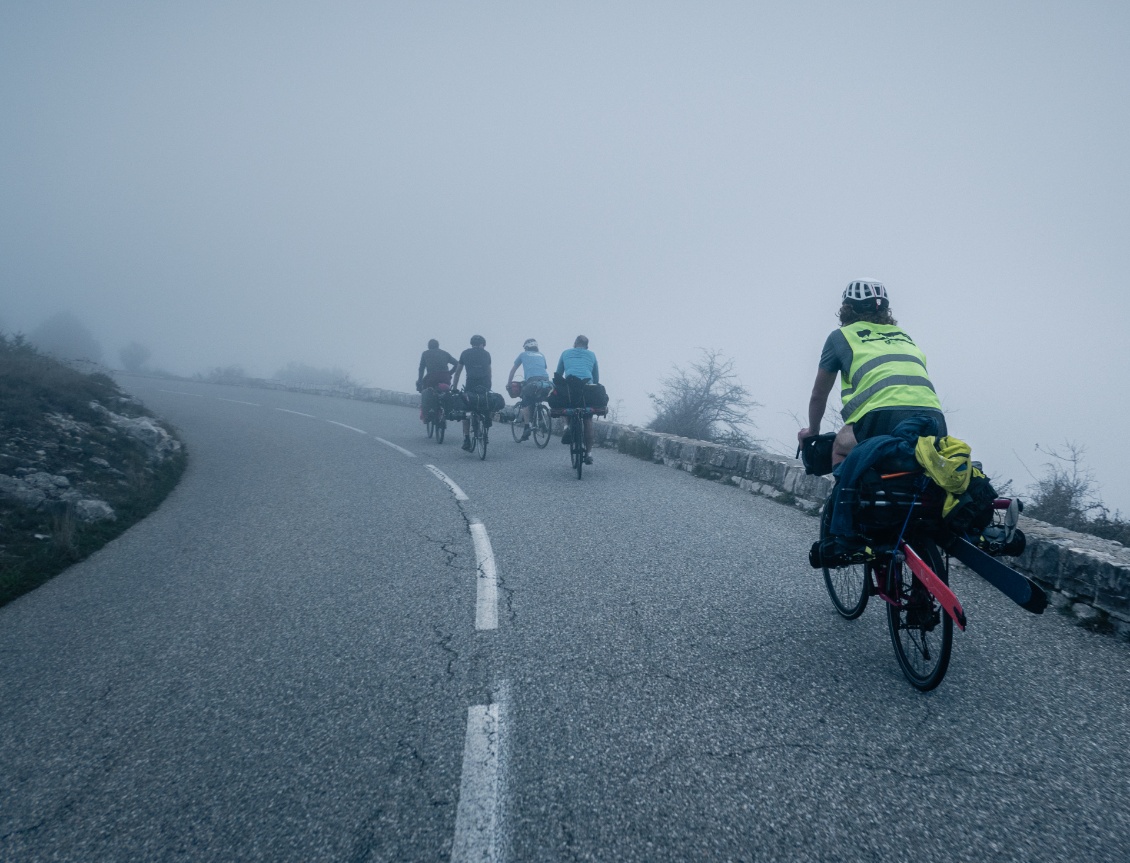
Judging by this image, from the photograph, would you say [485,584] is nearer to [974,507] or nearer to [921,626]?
[921,626]

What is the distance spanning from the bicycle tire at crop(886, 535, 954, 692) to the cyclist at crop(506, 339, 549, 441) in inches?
411

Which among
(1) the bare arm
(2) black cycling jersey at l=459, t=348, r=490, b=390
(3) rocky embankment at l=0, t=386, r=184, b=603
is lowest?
(3) rocky embankment at l=0, t=386, r=184, b=603

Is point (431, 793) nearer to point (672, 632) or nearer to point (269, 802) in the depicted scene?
point (269, 802)

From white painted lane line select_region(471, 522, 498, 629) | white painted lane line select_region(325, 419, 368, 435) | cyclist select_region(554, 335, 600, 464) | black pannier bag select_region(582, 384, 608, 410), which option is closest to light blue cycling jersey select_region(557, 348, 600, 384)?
cyclist select_region(554, 335, 600, 464)

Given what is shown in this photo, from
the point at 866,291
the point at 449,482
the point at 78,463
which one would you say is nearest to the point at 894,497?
the point at 866,291

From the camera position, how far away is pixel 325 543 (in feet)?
20.6

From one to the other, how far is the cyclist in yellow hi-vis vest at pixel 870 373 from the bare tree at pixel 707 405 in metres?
11.3

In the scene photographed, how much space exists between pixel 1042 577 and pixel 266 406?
23.7m

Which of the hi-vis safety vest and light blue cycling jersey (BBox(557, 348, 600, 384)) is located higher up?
light blue cycling jersey (BBox(557, 348, 600, 384))

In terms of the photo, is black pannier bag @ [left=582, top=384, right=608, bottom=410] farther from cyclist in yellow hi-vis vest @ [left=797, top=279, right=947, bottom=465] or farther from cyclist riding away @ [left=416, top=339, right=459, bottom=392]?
cyclist in yellow hi-vis vest @ [left=797, top=279, right=947, bottom=465]

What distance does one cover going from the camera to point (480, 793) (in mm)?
2439

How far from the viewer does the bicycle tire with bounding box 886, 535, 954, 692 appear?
3154 millimetres

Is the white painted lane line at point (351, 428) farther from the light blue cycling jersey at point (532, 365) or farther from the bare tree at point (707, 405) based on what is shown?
the bare tree at point (707, 405)

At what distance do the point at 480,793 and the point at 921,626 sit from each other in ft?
7.82
